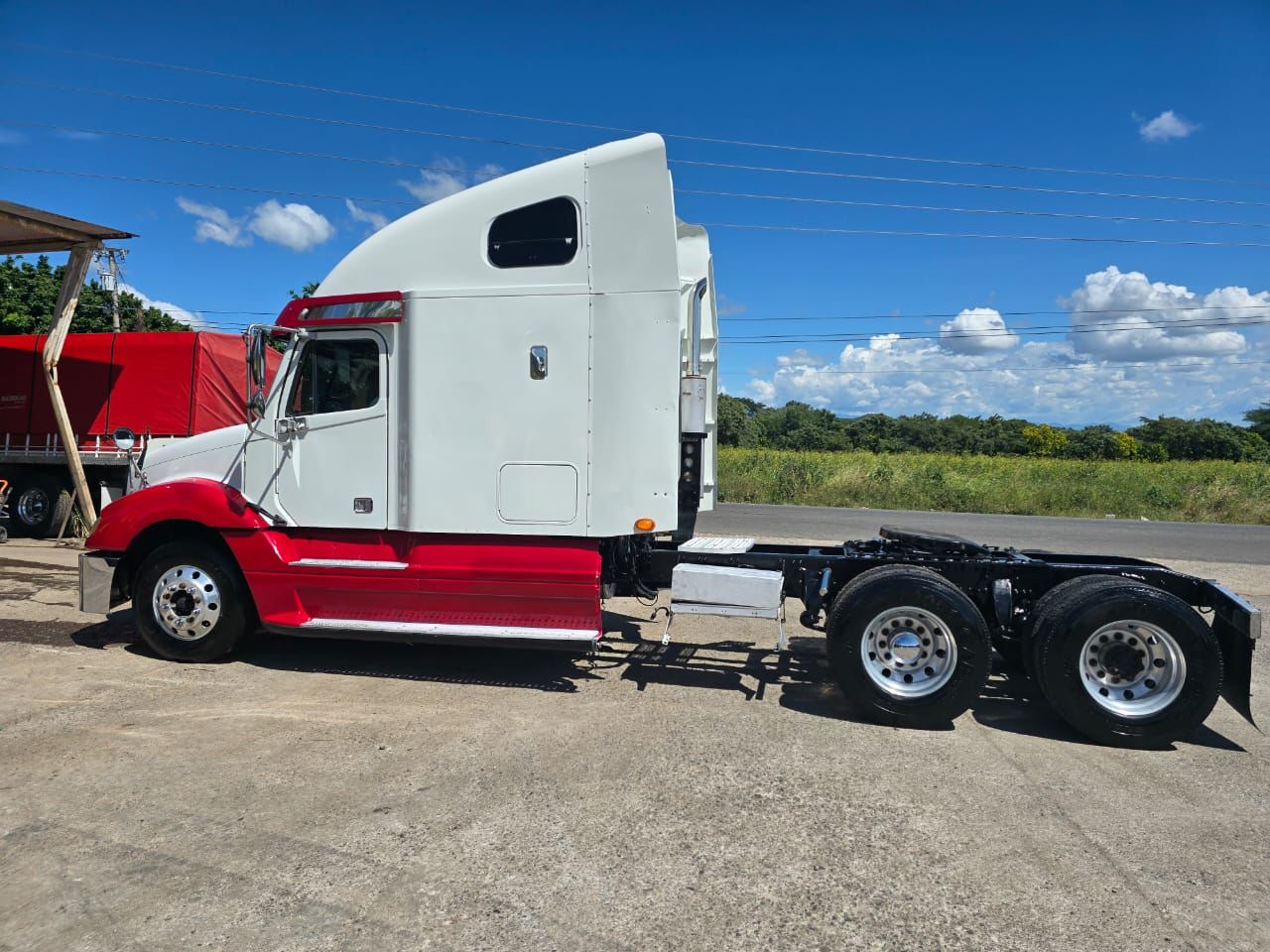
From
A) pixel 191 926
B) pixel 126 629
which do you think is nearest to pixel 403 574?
pixel 191 926

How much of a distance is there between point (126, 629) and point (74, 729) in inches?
110

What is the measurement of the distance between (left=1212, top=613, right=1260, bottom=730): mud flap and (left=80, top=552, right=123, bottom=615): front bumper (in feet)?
25.8

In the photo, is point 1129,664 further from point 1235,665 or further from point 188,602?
point 188,602

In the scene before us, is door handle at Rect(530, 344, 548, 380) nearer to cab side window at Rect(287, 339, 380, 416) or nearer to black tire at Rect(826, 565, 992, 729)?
cab side window at Rect(287, 339, 380, 416)

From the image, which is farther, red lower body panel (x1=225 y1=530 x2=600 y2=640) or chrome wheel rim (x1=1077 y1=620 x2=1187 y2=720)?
red lower body panel (x1=225 y1=530 x2=600 y2=640)

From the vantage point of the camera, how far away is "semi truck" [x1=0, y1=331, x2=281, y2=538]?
1310 cm

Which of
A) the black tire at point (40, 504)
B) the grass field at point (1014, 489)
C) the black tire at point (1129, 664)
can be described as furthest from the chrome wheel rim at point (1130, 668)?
the grass field at point (1014, 489)

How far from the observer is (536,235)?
5379 mm

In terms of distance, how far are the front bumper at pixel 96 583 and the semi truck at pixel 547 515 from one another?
1.3 inches

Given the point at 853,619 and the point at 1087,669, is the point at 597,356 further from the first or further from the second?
the point at 1087,669

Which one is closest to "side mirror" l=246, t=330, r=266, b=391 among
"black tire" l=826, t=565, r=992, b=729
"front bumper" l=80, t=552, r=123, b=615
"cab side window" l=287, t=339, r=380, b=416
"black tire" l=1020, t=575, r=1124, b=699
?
"cab side window" l=287, t=339, r=380, b=416

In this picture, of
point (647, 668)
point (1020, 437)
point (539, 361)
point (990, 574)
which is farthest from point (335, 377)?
point (1020, 437)

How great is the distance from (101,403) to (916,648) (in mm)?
13927

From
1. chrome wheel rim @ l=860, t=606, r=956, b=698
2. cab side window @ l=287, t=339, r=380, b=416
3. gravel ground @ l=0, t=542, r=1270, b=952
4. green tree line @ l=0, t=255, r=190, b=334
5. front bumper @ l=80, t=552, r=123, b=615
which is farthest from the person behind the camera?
green tree line @ l=0, t=255, r=190, b=334
